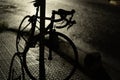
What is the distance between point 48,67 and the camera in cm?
599

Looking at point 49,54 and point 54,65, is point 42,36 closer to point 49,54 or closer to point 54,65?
point 49,54

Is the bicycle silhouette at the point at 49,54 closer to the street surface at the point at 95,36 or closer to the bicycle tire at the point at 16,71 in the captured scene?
the bicycle tire at the point at 16,71

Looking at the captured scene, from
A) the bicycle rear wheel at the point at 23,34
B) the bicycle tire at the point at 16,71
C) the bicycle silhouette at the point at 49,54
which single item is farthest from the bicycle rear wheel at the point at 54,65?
the bicycle rear wheel at the point at 23,34

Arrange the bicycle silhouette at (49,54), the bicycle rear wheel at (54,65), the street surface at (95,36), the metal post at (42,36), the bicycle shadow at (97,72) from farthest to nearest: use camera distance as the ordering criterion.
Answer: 1. the street surface at (95,36)
2. the bicycle shadow at (97,72)
3. the bicycle rear wheel at (54,65)
4. the bicycle silhouette at (49,54)
5. the metal post at (42,36)

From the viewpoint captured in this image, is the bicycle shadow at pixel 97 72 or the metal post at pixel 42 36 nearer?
the metal post at pixel 42 36

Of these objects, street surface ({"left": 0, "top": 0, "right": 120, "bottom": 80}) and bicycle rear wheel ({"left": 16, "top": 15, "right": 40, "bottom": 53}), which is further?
street surface ({"left": 0, "top": 0, "right": 120, "bottom": 80})

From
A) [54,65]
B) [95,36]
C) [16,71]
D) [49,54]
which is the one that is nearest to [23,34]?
[54,65]

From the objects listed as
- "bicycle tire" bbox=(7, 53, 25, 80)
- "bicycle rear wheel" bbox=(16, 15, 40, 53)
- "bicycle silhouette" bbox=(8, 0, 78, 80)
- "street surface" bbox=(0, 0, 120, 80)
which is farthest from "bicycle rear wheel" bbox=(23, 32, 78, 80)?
"street surface" bbox=(0, 0, 120, 80)

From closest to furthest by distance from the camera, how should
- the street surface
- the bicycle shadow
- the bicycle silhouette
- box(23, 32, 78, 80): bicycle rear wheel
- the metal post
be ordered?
the metal post
the bicycle silhouette
box(23, 32, 78, 80): bicycle rear wheel
the bicycle shadow
the street surface

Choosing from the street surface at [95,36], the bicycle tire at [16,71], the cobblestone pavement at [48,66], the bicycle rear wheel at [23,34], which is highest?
the bicycle rear wheel at [23,34]

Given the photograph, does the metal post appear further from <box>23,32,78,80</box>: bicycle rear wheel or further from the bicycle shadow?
the bicycle shadow

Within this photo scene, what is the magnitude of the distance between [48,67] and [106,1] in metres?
16.4

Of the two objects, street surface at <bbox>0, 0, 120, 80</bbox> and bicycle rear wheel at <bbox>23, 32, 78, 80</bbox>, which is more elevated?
bicycle rear wheel at <bbox>23, 32, 78, 80</bbox>

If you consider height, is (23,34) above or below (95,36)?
above
